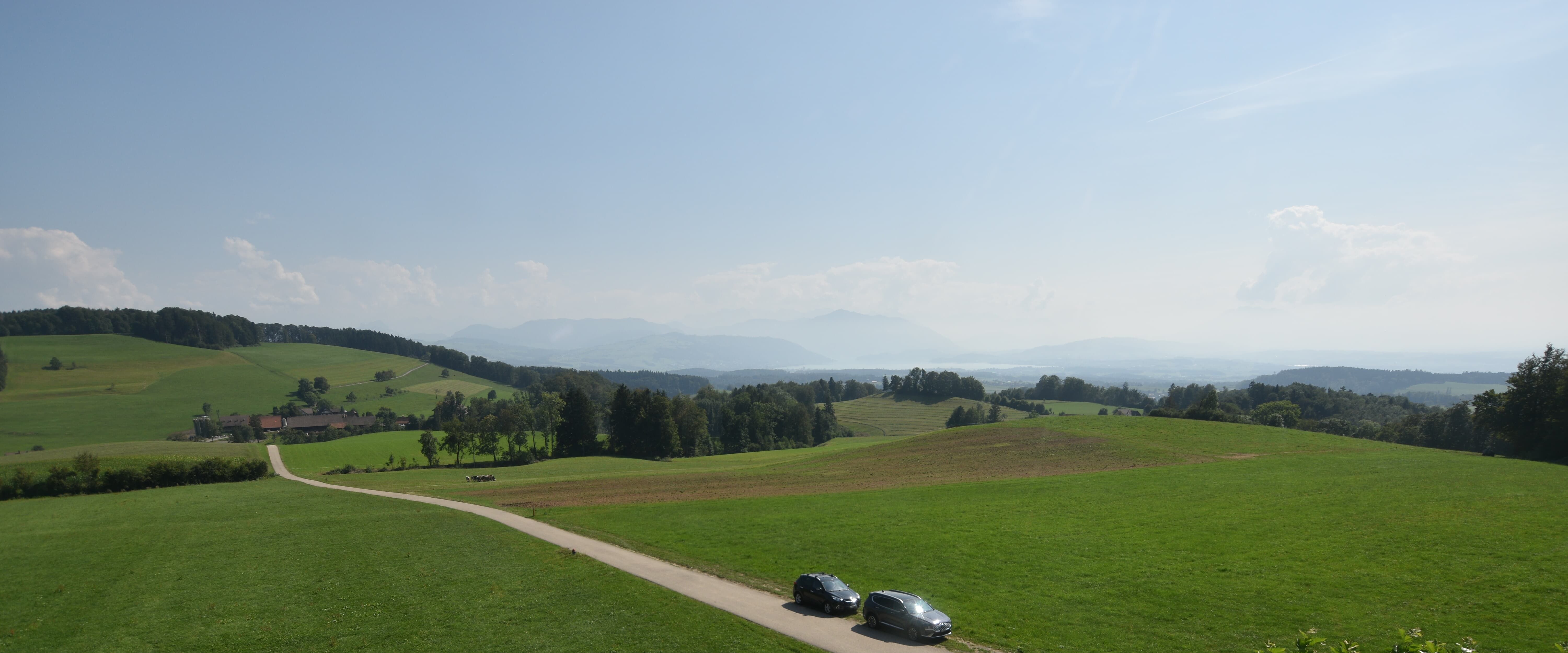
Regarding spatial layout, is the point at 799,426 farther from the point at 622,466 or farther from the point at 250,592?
the point at 250,592

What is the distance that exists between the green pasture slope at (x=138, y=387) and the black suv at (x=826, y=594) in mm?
129917

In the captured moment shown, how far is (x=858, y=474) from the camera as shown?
54312 millimetres

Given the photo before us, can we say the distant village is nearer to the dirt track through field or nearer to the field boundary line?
the field boundary line

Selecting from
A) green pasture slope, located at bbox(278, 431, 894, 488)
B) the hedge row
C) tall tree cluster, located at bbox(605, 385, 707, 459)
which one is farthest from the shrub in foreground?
tall tree cluster, located at bbox(605, 385, 707, 459)

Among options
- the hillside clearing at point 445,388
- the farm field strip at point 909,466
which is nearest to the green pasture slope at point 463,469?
the farm field strip at point 909,466

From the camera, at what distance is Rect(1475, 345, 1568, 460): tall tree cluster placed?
4956 centimetres

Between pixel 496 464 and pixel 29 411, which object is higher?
pixel 29 411

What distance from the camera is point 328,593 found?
2323 cm

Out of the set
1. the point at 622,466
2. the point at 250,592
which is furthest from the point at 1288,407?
the point at 250,592

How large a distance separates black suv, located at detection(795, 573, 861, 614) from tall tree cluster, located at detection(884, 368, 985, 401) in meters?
166

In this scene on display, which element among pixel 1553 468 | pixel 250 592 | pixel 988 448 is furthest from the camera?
pixel 988 448

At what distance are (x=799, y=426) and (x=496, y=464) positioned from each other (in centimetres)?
5839

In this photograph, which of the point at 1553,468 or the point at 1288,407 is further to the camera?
the point at 1288,407

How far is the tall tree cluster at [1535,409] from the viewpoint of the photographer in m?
49.6
